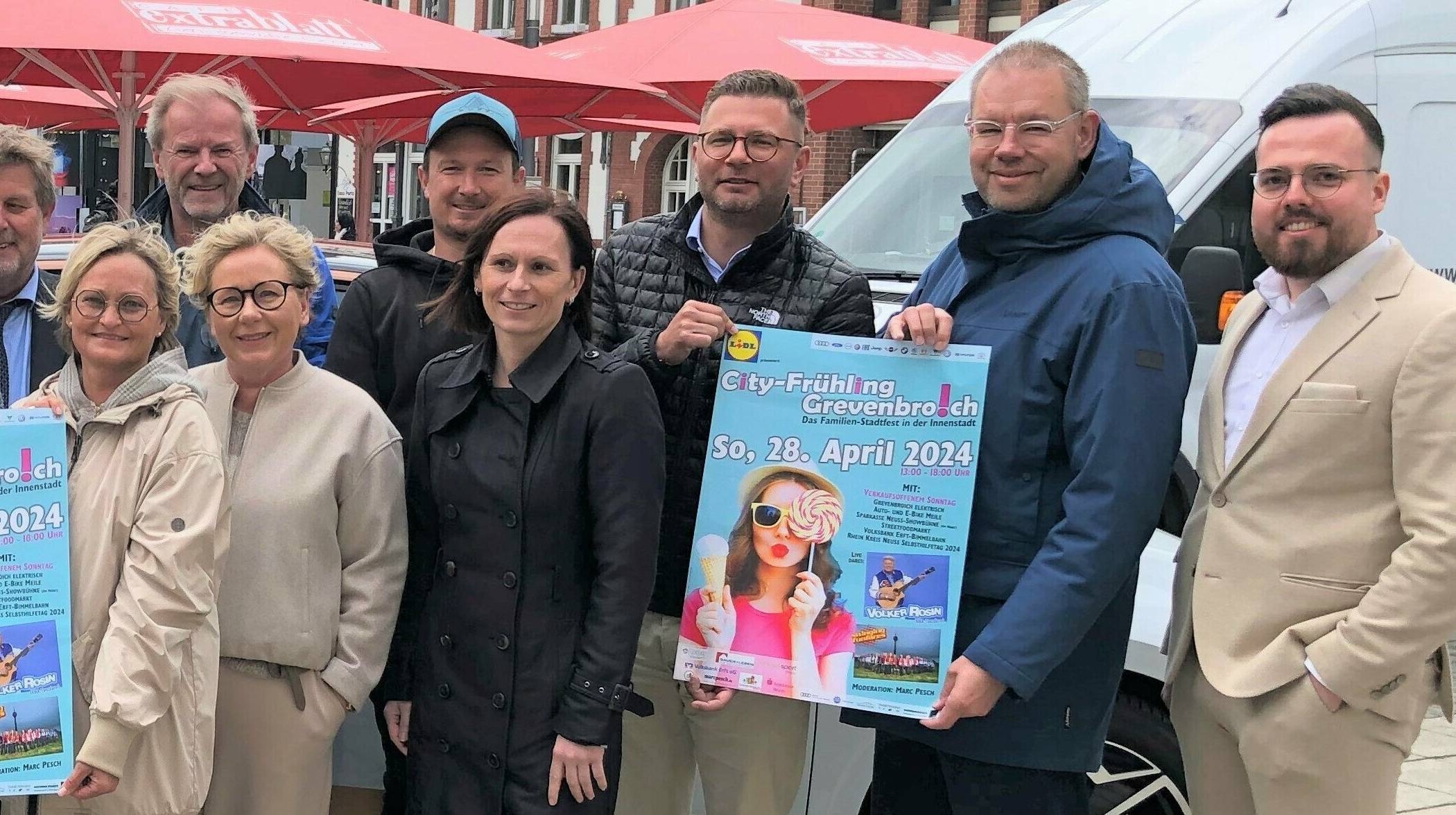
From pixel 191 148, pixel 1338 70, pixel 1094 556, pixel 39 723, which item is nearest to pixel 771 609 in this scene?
pixel 1094 556

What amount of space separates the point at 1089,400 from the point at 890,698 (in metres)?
0.76

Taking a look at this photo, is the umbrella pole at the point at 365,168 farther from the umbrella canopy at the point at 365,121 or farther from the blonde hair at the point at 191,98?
the blonde hair at the point at 191,98

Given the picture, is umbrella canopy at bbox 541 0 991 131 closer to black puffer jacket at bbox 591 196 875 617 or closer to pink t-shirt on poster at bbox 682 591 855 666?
black puffer jacket at bbox 591 196 875 617

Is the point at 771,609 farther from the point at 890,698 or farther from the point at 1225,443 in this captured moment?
the point at 1225,443

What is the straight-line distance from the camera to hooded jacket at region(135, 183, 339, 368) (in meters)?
3.78

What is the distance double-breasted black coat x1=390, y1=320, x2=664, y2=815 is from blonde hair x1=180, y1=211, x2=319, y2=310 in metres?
0.45

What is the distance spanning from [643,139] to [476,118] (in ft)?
96.1

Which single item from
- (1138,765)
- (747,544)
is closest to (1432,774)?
(1138,765)

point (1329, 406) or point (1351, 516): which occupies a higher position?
point (1329, 406)

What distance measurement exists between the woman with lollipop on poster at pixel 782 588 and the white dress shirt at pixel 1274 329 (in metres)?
0.86

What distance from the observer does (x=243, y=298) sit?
317cm

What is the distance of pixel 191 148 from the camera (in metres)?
4.18

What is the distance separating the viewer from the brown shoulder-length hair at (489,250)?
124 inches

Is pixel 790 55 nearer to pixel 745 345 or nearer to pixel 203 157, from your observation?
pixel 203 157
